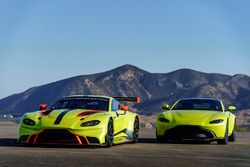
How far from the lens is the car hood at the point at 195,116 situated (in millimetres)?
17000

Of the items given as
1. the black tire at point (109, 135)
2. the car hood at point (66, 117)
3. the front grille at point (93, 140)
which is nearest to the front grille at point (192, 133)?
the black tire at point (109, 135)

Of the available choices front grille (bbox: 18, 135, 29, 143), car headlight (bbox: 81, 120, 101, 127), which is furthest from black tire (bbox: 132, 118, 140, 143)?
front grille (bbox: 18, 135, 29, 143)

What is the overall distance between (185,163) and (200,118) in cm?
644

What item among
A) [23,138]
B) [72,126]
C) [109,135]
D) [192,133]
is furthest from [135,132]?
[23,138]

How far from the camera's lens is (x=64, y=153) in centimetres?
1220

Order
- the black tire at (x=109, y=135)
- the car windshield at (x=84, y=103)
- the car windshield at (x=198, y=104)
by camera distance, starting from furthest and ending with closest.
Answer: the car windshield at (x=198, y=104) → the car windshield at (x=84, y=103) → the black tire at (x=109, y=135)

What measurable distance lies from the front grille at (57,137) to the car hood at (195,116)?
13.2ft

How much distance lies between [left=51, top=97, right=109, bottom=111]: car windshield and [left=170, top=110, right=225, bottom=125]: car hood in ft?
7.78

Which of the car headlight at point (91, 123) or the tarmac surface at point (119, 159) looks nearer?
the tarmac surface at point (119, 159)

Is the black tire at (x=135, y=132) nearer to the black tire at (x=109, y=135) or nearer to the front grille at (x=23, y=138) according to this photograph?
the black tire at (x=109, y=135)

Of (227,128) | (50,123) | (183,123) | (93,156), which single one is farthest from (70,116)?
(227,128)

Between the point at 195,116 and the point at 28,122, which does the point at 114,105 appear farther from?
the point at 28,122

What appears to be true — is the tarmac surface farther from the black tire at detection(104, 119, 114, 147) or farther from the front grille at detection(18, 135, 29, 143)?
the front grille at detection(18, 135, 29, 143)

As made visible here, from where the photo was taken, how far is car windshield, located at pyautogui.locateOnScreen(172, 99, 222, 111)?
61.3ft
